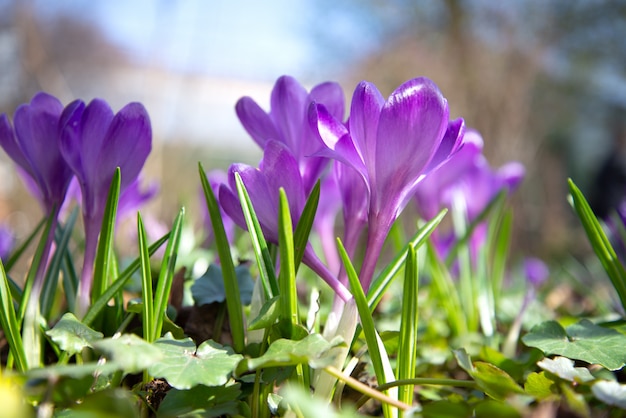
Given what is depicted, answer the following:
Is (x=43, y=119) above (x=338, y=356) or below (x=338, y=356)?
above

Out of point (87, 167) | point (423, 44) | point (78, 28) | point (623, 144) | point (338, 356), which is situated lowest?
point (338, 356)

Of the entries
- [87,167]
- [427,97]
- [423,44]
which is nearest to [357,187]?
[427,97]

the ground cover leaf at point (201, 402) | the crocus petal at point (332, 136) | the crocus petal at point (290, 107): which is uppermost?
the crocus petal at point (290, 107)

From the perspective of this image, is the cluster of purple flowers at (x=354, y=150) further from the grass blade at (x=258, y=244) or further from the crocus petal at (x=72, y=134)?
the crocus petal at (x=72, y=134)

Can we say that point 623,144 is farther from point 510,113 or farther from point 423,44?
point 423,44

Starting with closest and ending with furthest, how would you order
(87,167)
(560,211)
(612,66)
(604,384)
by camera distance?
1. (604,384)
2. (87,167)
3. (560,211)
4. (612,66)

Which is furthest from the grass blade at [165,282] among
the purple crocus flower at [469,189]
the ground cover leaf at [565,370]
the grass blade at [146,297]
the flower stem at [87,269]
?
the purple crocus flower at [469,189]
